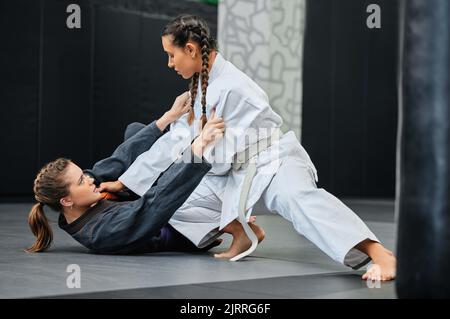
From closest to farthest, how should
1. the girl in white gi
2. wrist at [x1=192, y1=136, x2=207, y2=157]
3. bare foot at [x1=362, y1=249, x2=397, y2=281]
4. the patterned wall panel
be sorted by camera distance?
1. bare foot at [x1=362, y1=249, x2=397, y2=281]
2. the girl in white gi
3. wrist at [x1=192, y1=136, x2=207, y2=157]
4. the patterned wall panel

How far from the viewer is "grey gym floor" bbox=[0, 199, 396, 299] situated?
2.34 m

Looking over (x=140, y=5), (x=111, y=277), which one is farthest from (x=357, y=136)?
(x=111, y=277)

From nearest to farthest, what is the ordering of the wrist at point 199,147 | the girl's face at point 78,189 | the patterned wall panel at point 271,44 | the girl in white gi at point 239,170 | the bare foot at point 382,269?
1. the bare foot at point 382,269
2. the girl in white gi at point 239,170
3. the wrist at point 199,147
4. the girl's face at point 78,189
5. the patterned wall panel at point 271,44

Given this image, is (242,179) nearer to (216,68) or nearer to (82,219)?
(216,68)

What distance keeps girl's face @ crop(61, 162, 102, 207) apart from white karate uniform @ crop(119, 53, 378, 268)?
22cm

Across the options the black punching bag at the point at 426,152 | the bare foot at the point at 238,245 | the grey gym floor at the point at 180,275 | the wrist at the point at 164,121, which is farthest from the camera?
the wrist at the point at 164,121

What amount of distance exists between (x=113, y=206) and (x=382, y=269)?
1.28 metres

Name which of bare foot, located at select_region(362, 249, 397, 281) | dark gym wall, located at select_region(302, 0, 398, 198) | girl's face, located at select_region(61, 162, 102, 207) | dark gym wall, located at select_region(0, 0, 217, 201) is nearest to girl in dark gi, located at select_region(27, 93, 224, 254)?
girl's face, located at select_region(61, 162, 102, 207)

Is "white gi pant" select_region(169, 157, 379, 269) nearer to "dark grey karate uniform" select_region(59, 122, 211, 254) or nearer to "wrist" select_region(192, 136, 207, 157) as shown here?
"dark grey karate uniform" select_region(59, 122, 211, 254)

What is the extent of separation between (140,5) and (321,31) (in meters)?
2.67

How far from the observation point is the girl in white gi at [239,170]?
9.30 ft

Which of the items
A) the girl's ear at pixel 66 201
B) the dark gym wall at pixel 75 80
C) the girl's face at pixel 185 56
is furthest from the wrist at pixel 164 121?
the dark gym wall at pixel 75 80

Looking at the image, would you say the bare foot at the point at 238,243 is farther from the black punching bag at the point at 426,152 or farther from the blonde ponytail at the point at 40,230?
the black punching bag at the point at 426,152

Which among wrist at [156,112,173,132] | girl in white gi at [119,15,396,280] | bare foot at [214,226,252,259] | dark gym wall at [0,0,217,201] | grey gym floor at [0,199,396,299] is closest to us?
grey gym floor at [0,199,396,299]
